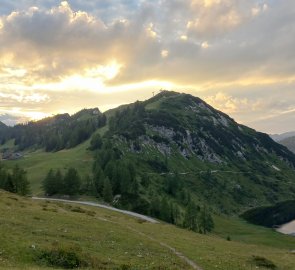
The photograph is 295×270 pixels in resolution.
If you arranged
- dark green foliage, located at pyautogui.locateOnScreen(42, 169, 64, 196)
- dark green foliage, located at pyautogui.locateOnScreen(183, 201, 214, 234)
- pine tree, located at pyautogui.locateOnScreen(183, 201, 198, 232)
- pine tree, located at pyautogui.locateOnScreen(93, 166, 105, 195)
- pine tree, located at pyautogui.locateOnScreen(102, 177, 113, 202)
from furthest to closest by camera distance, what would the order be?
pine tree, located at pyautogui.locateOnScreen(93, 166, 105, 195) < dark green foliage, located at pyautogui.locateOnScreen(42, 169, 64, 196) < pine tree, located at pyautogui.locateOnScreen(102, 177, 113, 202) < dark green foliage, located at pyautogui.locateOnScreen(183, 201, 214, 234) < pine tree, located at pyautogui.locateOnScreen(183, 201, 198, 232)

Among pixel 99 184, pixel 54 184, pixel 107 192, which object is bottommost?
pixel 107 192

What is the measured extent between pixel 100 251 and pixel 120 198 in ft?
397

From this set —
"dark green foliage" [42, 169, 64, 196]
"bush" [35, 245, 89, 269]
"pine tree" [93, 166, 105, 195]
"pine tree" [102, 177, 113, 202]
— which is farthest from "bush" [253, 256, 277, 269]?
"pine tree" [93, 166, 105, 195]

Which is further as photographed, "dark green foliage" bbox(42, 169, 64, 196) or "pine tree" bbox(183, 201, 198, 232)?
"dark green foliage" bbox(42, 169, 64, 196)

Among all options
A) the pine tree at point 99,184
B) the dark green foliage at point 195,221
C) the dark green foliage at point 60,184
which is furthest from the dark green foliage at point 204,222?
the dark green foliage at point 60,184

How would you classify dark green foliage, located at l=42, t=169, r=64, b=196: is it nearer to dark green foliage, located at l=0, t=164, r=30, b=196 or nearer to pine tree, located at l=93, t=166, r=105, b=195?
pine tree, located at l=93, t=166, r=105, b=195

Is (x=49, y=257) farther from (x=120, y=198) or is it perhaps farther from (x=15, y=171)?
(x=120, y=198)

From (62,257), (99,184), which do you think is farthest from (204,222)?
(62,257)

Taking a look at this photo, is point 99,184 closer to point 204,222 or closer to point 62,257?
point 204,222

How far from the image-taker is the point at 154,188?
196 m

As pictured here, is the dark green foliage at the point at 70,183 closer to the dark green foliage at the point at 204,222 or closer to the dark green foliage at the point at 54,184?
the dark green foliage at the point at 54,184

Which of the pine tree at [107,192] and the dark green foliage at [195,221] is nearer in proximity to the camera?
the dark green foliage at [195,221]

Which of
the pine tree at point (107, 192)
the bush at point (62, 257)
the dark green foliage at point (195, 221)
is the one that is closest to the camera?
the bush at point (62, 257)

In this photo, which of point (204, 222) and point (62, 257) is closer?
point (62, 257)
